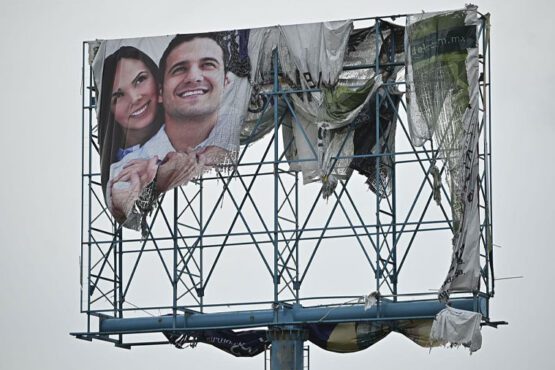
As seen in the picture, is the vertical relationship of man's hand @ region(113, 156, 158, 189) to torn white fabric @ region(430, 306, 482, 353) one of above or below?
above

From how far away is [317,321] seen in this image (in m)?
60.4

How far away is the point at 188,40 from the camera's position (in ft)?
207

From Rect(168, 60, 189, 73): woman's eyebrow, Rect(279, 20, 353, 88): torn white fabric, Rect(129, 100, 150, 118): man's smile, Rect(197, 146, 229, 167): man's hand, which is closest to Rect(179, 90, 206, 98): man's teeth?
Rect(168, 60, 189, 73): woman's eyebrow

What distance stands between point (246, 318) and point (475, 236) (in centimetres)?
609

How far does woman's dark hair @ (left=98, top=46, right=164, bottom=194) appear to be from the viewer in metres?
63.3

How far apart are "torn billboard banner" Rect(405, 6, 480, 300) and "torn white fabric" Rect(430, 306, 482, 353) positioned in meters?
0.65

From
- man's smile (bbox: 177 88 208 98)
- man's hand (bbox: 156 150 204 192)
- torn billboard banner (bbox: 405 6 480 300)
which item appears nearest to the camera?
torn billboard banner (bbox: 405 6 480 300)

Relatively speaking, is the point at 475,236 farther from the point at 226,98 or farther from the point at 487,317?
the point at 226,98

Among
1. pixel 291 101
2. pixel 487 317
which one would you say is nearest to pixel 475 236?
pixel 487 317

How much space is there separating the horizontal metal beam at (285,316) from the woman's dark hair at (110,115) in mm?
3531

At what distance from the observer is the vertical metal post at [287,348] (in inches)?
2384

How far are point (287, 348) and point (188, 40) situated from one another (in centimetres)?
816

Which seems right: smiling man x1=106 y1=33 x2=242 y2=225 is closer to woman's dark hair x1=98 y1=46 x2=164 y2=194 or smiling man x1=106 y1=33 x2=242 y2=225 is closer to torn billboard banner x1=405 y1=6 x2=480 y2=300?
woman's dark hair x1=98 y1=46 x2=164 y2=194

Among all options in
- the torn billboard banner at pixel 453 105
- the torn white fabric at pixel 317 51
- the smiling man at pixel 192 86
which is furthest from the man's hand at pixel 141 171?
the torn billboard banner at pixel 453 105
